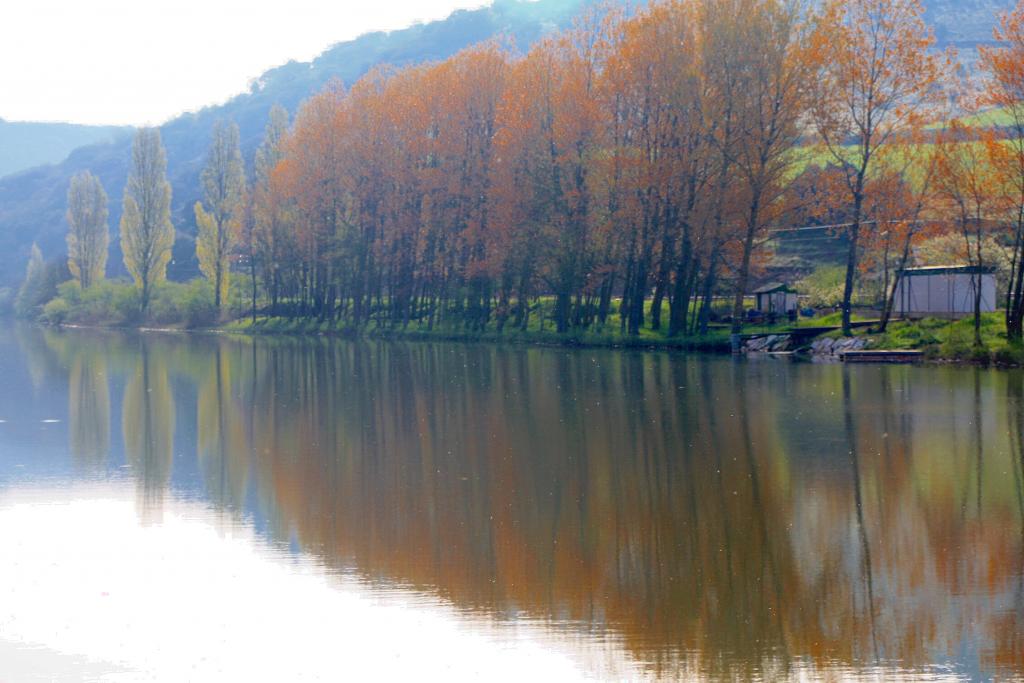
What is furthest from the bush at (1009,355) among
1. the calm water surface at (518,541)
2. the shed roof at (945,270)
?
the calm water surface at (518,541)

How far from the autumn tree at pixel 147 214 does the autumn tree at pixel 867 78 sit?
2499 inches

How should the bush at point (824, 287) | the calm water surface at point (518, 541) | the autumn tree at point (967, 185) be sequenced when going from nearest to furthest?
1. the calm water surface at point (518, 541)
2. the autumn tree at point (967, 185)
3. the bush at point (824, 287)

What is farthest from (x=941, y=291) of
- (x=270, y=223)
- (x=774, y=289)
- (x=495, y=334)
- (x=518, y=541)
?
(x=270, y=223)

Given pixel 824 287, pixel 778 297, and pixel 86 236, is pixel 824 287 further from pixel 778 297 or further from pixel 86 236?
pixel 86 236

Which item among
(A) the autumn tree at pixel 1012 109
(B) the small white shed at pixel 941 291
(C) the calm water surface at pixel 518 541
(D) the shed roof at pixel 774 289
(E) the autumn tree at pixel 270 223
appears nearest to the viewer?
(C) the calm water surface at pixel 518 541

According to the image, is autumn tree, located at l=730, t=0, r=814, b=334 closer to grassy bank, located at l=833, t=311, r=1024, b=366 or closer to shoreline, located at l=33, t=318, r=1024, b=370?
shoreline, located at l=33, t=318, r=1024, b=370

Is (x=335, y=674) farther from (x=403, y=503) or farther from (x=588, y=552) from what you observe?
(x=403, y=503)

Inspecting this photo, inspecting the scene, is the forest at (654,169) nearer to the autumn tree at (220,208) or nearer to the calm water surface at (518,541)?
the autumn tree at (220,208)

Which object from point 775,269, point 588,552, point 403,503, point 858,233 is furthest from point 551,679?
point 775,269

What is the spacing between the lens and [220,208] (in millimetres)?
89062

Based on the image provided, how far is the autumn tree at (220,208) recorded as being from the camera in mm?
87688

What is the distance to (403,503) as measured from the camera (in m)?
13.8

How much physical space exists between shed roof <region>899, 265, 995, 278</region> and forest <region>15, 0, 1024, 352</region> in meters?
0.83

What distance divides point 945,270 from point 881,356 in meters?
7.49
